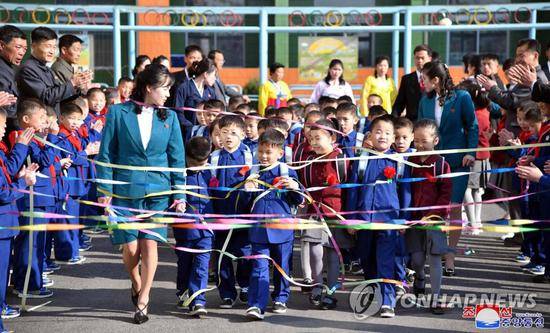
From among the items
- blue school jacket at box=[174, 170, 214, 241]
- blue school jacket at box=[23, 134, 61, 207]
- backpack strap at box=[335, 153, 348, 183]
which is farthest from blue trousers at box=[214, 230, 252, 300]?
blue school jacket at box=[23, 134, 61, 207]

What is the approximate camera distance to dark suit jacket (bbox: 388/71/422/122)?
9164 millimetres

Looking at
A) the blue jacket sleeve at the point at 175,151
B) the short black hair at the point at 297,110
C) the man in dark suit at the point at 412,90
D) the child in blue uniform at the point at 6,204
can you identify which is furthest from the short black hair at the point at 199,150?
the man in dark suit at the point at 412,90

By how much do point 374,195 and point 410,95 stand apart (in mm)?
3424

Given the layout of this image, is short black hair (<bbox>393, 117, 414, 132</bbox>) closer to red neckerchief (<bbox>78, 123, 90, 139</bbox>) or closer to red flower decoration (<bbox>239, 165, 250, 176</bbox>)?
red flower decoration (<bbox>239, 165, 250, 176</bbox>)

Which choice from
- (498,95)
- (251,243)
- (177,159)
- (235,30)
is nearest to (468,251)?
(498,95)

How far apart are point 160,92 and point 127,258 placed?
50.0 inches

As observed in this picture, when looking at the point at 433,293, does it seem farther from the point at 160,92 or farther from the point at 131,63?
the point at 131,63

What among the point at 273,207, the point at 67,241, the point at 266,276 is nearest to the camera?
the point at 266,276

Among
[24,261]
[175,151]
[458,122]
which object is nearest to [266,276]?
[175,151]

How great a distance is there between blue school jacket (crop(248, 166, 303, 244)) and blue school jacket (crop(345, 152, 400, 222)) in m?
0.47

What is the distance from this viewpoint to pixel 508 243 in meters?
8.75

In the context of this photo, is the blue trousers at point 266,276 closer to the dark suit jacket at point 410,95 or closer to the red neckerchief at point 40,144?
the red neckerchief at point 40,144

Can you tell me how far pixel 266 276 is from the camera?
19.4 feet

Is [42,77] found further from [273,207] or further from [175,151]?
[273,207]
